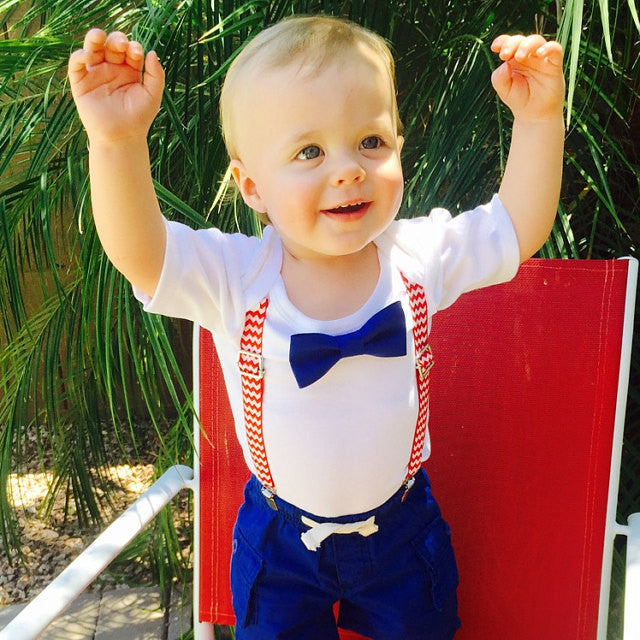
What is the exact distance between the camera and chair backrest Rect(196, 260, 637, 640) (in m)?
1.21

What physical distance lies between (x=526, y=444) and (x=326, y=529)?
1.37ft

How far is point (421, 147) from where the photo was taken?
1.54m

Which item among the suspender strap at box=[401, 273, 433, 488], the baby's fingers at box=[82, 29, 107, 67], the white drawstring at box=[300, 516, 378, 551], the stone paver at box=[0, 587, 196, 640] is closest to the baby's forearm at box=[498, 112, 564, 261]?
the suspender strap at box=[401, 273, 433, 488]

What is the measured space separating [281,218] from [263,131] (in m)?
0.09

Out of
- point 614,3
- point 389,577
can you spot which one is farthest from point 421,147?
point 389,577

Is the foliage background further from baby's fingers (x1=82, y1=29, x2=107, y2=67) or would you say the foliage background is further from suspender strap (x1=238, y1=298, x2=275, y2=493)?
baby's fingers (x1=82, y1=29, x2=107, y2=67)

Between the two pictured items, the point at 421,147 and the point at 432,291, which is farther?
the point at 421,147

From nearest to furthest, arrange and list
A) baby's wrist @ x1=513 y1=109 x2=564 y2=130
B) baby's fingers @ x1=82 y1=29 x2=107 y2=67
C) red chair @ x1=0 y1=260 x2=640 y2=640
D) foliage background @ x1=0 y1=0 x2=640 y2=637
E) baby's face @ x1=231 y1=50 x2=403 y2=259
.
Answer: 1. baby's fingers @ x1=82 y1=29 x2=107 y2=67
2. baby's face @ x1=231 y1=50 x2=403 y2=259
3. baby's wrist @ x1=513 y1=109 x2=564 y2=130
4. red chair @ x1=0 y1=260 x2=640 y2=640
5. foliage background @ x1=0 y1=0 x2=640 y2=637

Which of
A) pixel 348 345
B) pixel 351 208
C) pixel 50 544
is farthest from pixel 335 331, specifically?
pixel 50 544

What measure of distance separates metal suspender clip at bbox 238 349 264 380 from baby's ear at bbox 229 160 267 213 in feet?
0.53

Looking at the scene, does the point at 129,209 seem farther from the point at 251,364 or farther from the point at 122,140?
the point at 251,364

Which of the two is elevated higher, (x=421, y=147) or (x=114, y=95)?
(x=114, y=95)

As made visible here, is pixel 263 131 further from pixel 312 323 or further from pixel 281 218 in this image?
pixel 312 323

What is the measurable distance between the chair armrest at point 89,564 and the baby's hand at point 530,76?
0.71 metres
